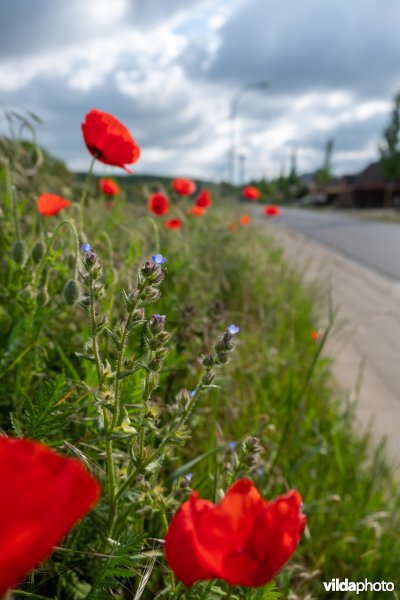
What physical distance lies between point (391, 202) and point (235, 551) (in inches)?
2459

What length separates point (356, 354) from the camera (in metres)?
4.48

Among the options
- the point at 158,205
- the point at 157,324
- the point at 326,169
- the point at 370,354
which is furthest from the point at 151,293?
the point at 326,169

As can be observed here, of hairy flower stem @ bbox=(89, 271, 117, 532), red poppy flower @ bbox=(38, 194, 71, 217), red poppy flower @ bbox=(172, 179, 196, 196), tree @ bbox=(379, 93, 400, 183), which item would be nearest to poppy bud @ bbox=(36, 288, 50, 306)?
red poppy flower @ bbox=(38, 194, 71, 217)

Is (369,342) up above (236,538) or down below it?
below

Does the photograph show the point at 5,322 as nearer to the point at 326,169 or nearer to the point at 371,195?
the point at 371,195

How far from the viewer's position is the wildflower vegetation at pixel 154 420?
81cm

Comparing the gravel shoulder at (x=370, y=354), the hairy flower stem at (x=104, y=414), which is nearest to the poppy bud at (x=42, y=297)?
the hairy flower stem at (x=104, y=414)

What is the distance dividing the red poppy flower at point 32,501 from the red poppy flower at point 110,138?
45.6 inches

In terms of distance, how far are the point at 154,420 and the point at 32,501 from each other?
0.56 meters

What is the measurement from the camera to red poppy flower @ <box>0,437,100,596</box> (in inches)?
13.2

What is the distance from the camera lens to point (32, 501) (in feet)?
1.15

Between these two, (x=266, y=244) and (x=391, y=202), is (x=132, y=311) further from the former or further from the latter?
(x=391, y=202)

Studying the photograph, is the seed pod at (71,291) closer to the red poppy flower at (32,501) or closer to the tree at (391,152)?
the red poppy flower at (32,501)

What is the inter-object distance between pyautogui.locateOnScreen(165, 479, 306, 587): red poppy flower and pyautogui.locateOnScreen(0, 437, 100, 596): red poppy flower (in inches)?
9.7
